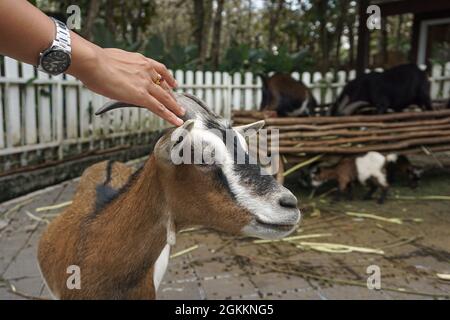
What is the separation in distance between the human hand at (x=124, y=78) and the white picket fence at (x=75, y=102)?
4.29 m

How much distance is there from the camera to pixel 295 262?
11.2 feet

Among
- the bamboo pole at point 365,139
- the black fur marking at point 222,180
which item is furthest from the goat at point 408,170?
the black fur marking at point 222,180

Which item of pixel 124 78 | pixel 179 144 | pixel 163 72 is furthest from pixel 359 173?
pixel 124 78

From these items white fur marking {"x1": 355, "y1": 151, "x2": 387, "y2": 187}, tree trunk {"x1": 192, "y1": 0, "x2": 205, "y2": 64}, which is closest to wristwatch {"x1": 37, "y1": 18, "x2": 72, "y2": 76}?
white fur marking {"x1": 355, "y1": 151, "x2": 387, "y2": 187}

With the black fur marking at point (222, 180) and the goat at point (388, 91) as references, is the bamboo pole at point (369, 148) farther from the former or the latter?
the black fur marking at point (222, 180)

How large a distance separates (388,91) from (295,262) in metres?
3.17

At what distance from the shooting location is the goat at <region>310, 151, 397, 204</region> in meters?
5.00

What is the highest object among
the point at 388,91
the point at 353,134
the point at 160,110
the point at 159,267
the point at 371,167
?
the point at 388,91

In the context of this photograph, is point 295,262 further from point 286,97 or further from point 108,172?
point 286,97

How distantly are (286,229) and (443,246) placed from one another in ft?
8.64

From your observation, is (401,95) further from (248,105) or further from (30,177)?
(30,177)

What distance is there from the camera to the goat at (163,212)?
61.0 inches

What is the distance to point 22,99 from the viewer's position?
17.5 feet
